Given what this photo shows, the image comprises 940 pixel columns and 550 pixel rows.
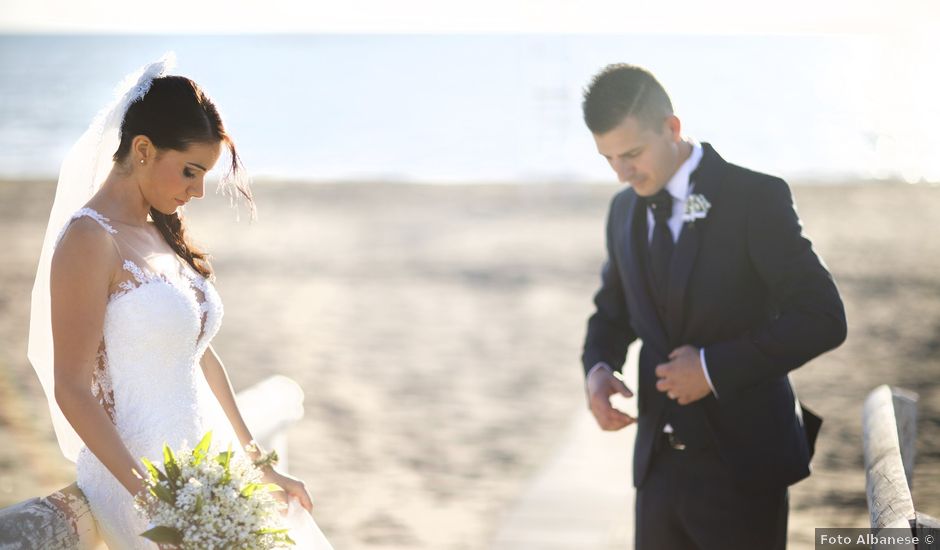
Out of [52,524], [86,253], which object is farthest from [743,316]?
[52,524]

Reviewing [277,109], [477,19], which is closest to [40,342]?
[277,109]

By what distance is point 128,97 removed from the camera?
9.71ft

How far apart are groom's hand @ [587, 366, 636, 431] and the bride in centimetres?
99

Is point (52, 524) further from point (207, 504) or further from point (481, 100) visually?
point (481, 100)

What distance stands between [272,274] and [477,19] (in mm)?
73549

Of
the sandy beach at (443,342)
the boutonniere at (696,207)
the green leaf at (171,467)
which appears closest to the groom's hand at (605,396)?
the boutonniere at (696,207)

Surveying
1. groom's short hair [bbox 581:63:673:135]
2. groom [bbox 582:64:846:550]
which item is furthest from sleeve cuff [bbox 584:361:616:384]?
groom's short hair [bbox 581:63:673:135]

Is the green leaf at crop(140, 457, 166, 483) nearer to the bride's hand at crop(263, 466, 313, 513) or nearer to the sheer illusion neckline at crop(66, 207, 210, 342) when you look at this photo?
the sheer illusion neckline at crop(66, 207, 210, 342)

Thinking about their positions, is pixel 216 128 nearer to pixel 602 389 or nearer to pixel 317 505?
pixel 602 389

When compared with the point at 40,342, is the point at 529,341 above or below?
above

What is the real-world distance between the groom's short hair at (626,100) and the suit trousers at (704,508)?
1.05 metres

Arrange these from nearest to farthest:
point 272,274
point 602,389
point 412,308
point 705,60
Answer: point 602,389 < point 412,308 < point 272,274 < point 705,60

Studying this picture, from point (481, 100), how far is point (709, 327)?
48.7 m

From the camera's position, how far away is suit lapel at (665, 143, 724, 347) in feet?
11.0
